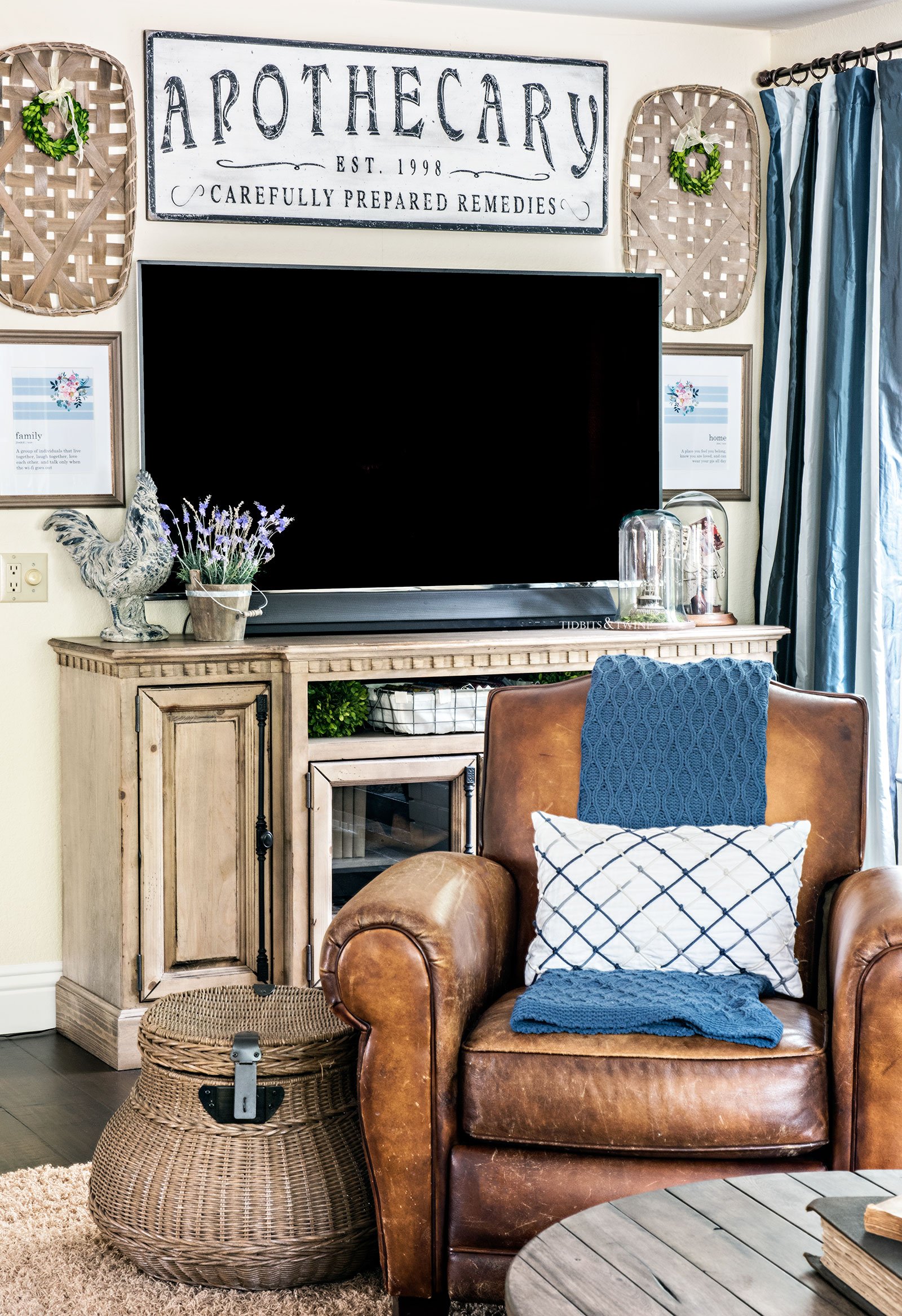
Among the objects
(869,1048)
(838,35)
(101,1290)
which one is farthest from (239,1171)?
(838,35)

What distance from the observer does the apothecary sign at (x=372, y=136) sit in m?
3.69

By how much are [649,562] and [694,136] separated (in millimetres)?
1205

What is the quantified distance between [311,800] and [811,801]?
1.26m

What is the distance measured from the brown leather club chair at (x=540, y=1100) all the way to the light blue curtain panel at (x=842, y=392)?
1821 millimetres

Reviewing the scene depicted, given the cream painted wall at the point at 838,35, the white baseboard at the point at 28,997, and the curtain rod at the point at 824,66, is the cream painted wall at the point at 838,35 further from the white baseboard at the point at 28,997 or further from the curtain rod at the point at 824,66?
the white baseboard at the point at 28,997

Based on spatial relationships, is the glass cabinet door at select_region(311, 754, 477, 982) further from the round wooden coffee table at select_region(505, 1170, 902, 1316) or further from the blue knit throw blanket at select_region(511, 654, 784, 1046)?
the round wooden coffee table at select_region(505, 1170, 902, 1316)

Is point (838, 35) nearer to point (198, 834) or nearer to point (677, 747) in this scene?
point (677, 747)

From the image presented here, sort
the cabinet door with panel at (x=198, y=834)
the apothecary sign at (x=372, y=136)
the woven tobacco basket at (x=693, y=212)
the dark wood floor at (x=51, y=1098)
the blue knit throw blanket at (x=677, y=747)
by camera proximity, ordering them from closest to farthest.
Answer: the blue knit throw blanket at (x=677, y=747)
the dark wood floor at (x=51, y=1098)
the cabinet door with panel at (x=198, y=834)
the apothecary sign at (x=372, y=136)
the woven tobacco basket at (x=693, y=212)

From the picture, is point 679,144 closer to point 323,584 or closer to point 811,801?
point 323,584

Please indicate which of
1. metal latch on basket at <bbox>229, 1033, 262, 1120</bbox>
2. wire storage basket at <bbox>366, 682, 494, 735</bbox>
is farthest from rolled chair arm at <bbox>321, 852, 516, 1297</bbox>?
wire storage basket at <bbox>366, 682, 494, 735</bbox>

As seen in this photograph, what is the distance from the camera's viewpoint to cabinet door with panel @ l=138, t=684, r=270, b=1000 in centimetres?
334

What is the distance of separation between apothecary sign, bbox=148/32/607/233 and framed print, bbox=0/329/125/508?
0.41 meters

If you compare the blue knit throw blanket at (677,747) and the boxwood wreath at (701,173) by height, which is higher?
the boxwood wreath at (701,173)

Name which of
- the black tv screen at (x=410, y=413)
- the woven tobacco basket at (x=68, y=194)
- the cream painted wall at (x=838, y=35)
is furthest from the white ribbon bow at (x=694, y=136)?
the woven tobacco basket at (x=68, y=194)
